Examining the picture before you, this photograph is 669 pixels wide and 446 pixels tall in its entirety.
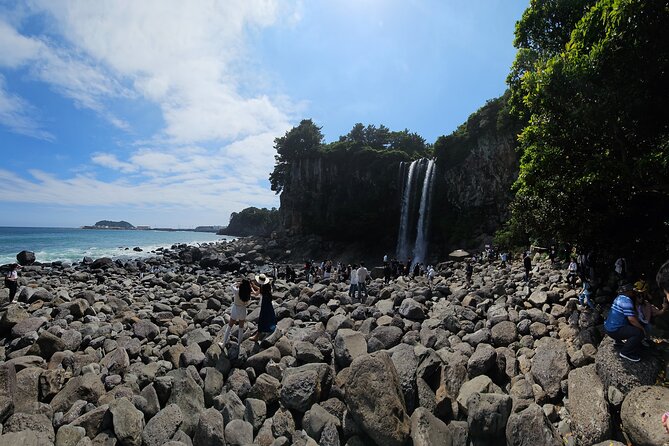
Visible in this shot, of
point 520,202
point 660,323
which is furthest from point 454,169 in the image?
point 660,323

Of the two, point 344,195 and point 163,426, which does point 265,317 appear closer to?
point 163,426

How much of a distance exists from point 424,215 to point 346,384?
39109 mm

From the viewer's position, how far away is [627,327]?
5.05 metres

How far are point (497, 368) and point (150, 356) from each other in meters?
8.41

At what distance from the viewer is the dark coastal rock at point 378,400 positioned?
15.9 ft

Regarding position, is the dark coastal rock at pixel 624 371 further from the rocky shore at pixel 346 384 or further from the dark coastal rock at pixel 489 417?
the dark coastal rock at pixel 489 417

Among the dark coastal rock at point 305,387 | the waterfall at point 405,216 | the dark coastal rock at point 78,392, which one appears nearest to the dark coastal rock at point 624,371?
the dark coastal rock at point 305,387

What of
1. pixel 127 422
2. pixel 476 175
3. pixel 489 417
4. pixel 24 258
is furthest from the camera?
pixel 476 175

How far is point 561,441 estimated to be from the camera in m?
4.55

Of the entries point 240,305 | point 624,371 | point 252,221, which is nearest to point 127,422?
point 240,305

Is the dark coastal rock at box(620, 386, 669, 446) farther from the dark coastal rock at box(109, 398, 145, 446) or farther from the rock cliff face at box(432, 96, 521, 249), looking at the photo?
the rock cliff face at box(432, 96, 521, 249)

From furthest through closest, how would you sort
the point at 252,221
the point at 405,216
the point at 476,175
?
1. the point at 252,221
2. the point at 405,216
3. the point at 476,175

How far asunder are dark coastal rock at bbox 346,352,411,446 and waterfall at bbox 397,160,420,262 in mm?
36508

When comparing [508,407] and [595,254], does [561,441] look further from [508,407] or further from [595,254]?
[595,254]
